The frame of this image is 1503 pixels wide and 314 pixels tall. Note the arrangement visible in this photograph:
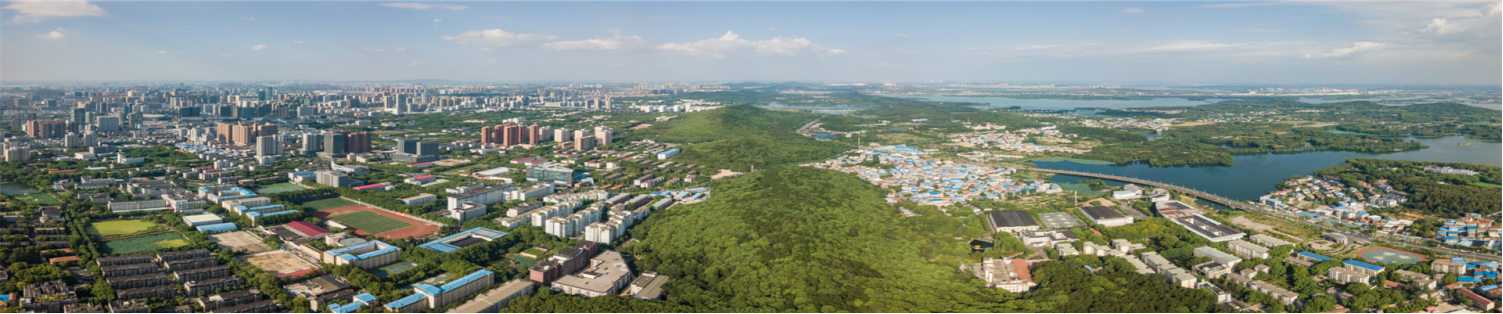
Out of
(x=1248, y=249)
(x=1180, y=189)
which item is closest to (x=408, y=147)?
(x=1248, y=249)

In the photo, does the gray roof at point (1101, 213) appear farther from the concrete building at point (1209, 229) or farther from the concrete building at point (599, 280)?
the concrete building at point (599, 280)

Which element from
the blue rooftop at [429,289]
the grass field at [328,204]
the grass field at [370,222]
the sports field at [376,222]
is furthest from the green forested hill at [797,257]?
the grass field at [328,204]

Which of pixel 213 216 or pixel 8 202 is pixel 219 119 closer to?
pixel 8 202

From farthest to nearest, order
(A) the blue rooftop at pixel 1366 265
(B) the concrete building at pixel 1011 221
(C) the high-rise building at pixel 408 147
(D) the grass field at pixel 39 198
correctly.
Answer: (C) the high-rise building at pixel 408 147 < (D) the grass field at pixel 39 198 < (B) the concrete building at pixel 1011 221 < (A) the blue rooftop at pixel 1366 265

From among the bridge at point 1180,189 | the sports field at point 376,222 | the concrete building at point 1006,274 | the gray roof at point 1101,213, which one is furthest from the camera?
the bridge at point 1180,189

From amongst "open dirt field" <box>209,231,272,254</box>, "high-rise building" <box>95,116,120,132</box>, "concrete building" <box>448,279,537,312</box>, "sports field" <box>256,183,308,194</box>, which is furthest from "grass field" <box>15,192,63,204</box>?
"high-rise building" <box>95,116,120,132</box>

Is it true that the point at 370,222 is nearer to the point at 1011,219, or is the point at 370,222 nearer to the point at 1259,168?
the point at 1011,219
